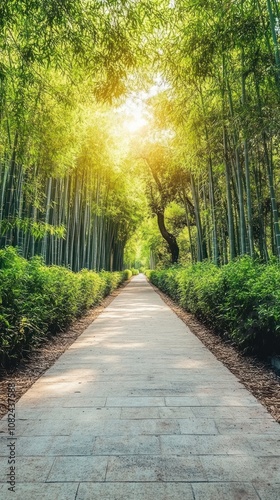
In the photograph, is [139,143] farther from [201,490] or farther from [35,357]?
[201,490]

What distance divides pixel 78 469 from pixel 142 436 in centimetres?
50

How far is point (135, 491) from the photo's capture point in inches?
62.8

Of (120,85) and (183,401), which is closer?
(183,401)

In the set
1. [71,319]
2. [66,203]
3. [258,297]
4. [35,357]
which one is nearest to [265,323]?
[258,297]

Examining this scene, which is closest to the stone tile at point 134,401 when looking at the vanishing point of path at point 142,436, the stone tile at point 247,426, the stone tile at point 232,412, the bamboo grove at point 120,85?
the vanishing point of path at point 142,436

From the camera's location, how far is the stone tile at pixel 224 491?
61.2 inches

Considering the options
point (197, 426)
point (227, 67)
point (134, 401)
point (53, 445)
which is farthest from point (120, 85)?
point (53, 445)

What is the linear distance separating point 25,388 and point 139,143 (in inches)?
615

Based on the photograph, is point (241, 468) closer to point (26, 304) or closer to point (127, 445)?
point (127, 445)

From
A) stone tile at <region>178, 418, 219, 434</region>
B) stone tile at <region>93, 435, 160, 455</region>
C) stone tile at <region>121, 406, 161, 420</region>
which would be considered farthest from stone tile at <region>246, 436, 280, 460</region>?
stone tile at <region>121, 406, 161, 420</region>

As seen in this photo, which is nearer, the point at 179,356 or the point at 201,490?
the point at 201,490

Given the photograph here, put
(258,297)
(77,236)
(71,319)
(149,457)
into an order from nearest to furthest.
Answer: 1. (149,457)
2. (258,297)
3. (71,319)
4. (77,236)

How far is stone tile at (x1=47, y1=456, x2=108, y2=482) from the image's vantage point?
170cm

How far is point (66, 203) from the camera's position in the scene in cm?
1023
